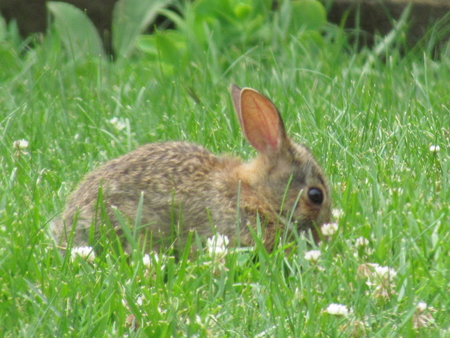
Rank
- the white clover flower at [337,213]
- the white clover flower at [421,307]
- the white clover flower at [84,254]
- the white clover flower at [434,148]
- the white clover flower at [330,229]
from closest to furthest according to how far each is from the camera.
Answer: the white clover flower at [421,307] → the white clover flower at [84,254] → the white clover flower at [330,229] → the white clover flower at [337,213] → the white clover flower at [434,148]

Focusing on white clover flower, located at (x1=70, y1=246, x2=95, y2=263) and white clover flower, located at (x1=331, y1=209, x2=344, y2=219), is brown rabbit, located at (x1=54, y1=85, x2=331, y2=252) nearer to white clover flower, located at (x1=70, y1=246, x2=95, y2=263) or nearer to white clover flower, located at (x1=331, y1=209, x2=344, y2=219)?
white clover flower, located at (x1=331, y1=209, x2=344, y2=219)

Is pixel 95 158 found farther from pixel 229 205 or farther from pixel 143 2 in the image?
pixel 143 2

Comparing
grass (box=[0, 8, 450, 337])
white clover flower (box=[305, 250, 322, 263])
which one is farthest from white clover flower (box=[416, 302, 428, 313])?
white clover flower (box=[305, 250, 322, 263])

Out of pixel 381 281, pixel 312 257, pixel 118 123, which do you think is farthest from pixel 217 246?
pixel 118 123

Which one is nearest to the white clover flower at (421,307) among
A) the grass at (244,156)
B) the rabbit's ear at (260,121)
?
the grass at (244,156)

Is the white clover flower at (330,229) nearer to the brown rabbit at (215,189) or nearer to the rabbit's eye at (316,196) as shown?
the brown rabbit at (215,189)

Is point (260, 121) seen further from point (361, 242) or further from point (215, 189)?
point (361, 242)

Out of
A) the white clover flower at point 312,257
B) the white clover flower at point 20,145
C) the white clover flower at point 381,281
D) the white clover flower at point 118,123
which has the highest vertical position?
the white clover flower at point 381,281
